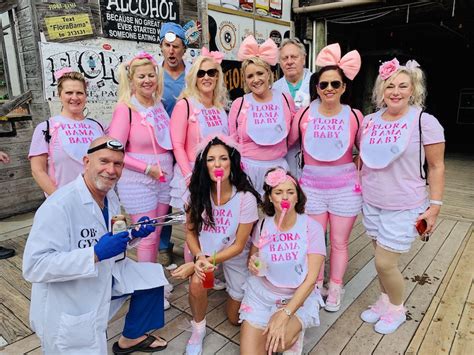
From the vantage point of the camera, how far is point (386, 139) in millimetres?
2121

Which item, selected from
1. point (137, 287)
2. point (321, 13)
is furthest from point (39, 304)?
point (321, 13)

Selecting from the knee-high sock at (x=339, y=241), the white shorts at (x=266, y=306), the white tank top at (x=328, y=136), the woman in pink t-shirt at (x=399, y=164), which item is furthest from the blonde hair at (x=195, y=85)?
the white shorts at (x=266, y=306)

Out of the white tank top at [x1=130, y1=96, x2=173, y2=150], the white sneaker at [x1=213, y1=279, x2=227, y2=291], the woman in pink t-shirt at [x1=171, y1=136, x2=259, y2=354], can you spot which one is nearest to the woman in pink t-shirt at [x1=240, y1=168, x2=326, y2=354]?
the woman in pink t-shirt at [x1=171, y1=136, x2=259, y2=354]

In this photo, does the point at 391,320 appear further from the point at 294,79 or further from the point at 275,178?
the point at 294,79

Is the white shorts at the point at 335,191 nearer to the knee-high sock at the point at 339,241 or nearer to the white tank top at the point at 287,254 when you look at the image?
the knee-high sock at the point at 339,241

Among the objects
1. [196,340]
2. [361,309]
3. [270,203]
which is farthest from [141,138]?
[361,309]

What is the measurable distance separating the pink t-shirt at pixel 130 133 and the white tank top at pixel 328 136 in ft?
3.53

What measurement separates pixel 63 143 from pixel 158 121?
24.6 inches

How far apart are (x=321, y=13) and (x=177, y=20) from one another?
2937mm

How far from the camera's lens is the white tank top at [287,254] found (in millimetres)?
2018

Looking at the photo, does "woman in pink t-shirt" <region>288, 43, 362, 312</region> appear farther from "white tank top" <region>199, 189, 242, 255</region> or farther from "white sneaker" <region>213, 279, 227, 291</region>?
"white sneaker" <region>213, 279, 227, 291</region>

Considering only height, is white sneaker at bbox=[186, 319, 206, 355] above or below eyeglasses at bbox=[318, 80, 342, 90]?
below

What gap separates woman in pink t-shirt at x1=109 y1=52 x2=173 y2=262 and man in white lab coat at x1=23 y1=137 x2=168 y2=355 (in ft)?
1.71

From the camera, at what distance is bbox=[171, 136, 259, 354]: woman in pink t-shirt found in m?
2.13
